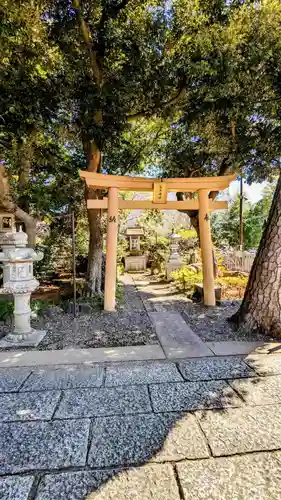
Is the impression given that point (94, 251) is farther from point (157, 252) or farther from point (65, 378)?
point (157, 252)

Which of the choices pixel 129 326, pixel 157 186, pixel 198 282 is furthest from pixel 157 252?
pixel 129 326

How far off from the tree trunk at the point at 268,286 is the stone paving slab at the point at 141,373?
1.72 m

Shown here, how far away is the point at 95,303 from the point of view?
18.8 feet

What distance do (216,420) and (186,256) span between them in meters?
9.72

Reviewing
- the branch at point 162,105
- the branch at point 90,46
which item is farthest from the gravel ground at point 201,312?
the branch at point 90,46

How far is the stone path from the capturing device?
150 cm

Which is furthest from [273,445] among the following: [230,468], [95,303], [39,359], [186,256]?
[186,256]

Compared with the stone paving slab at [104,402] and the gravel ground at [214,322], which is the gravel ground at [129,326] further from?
the stone paving slab at [104,402]

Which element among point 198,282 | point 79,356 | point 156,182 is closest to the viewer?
point 79,356

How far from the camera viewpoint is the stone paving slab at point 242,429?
1.77 m

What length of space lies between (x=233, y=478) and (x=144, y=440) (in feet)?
1.94

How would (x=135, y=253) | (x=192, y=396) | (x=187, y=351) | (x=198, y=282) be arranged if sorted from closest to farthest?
(x=192, y=396), (x=187, y=351), (x=198, y=282), (x=135, y=253)

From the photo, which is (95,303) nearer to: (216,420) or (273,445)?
(216,420)

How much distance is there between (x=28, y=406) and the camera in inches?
88.8
